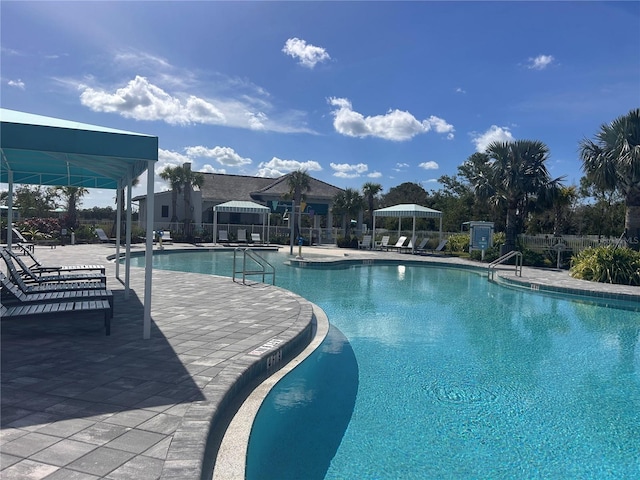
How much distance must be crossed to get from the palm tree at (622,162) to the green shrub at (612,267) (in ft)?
7.29

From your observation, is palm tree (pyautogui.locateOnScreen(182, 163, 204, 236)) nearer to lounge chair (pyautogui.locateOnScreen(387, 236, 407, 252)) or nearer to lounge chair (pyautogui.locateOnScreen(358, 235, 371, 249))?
lounge chair (pyautogui.locateOnScreen(358, 235, 371, 249))

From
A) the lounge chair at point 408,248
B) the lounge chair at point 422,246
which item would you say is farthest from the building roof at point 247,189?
the lounge chair at point 422,246

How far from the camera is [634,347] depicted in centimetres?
815

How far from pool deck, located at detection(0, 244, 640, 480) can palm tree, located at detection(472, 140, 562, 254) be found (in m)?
16.4

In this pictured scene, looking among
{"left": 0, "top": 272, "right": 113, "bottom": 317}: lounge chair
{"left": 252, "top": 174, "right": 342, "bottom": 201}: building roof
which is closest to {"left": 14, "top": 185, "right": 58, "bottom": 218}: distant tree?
{"left": 252, "top": 174, "right": 342, "bottom": 201}: building roof

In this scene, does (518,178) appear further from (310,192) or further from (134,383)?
(134,383)

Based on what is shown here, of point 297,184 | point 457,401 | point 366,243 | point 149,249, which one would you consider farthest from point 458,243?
point 149,249

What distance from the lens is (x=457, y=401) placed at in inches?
211

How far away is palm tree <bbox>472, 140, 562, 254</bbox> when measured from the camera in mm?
21203

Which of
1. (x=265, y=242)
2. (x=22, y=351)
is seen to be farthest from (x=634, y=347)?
(x=265, y=242)

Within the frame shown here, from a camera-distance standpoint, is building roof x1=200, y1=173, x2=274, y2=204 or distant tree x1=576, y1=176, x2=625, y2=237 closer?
distant tree x1=576, y1=176, x2=625, y2=237

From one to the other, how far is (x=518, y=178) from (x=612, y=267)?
23.7ft

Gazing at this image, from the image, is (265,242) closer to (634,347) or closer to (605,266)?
(605,266)

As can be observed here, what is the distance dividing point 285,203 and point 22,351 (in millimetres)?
30012
